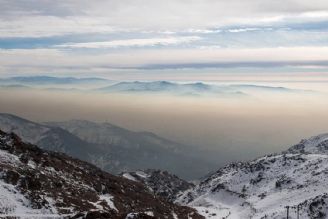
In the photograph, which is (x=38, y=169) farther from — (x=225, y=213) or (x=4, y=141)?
(x=225, y=213)

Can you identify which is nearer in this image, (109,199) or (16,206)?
(16,206)

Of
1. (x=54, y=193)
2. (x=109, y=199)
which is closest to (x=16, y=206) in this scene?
(x=54, y=193)

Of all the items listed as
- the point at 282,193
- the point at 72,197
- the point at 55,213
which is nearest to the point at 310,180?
the point at 282,193

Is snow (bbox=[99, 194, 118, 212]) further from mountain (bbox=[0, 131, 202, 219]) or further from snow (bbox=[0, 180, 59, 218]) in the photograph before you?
snow (bbox=[0, 180, 59, 218])

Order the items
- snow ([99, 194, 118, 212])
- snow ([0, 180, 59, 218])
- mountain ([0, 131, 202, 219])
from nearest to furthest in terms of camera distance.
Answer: snow ([0, 180, 59, 218]), mountain ([0, 131, 202, 219]), snow ([99, 194, 118, 212])

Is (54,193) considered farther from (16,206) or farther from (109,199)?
(109,199)

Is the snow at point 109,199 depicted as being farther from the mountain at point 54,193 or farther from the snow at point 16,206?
the snow at point 16,206

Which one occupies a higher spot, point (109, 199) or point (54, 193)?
point (54, 193)

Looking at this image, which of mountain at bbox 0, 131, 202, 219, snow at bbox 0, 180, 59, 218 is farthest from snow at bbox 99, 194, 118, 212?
snow at bbox 0, 180, 59, 218

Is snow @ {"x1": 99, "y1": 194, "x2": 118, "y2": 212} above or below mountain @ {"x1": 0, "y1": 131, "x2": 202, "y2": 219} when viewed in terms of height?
below
